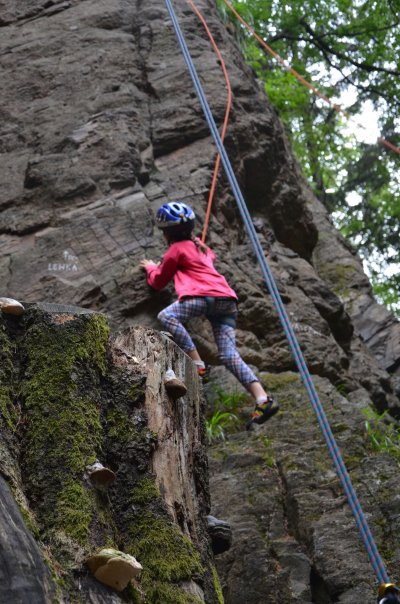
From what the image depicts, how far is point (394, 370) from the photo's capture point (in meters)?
11.2

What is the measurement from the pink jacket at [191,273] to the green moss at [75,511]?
3732 millimetres

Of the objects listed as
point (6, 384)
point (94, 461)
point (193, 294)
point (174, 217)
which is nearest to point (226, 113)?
point (174, 217)

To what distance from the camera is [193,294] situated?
6.88 meters

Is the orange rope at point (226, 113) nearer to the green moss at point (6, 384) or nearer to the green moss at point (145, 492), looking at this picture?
the green moss at point (6, 384)

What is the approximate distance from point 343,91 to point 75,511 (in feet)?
50.1

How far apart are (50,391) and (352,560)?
2570mm

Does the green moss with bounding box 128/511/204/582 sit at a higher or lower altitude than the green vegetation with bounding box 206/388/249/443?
higher

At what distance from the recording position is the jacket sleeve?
23.4 ft

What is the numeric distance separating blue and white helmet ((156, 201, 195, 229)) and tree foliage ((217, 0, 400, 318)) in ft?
20.8

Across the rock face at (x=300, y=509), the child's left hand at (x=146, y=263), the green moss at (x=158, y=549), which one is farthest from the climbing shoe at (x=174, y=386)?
the child's left hand at (x=146, y=263)

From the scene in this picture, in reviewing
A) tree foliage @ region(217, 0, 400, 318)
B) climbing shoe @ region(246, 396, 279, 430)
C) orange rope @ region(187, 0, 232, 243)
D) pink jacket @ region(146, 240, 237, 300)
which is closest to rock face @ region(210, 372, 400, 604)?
climbing shoe @ region(246, 396, 279, 430)

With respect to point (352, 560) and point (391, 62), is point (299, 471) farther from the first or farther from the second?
point (391, 62)

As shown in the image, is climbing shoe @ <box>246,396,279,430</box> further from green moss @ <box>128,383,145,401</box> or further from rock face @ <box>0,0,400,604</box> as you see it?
green moss @ <box>128,383,145,401</box>

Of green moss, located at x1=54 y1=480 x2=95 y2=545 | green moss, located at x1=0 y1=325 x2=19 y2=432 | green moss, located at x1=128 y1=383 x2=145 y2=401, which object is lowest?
green moss, located at x1=128 y1=383 x2=145 y2=401
